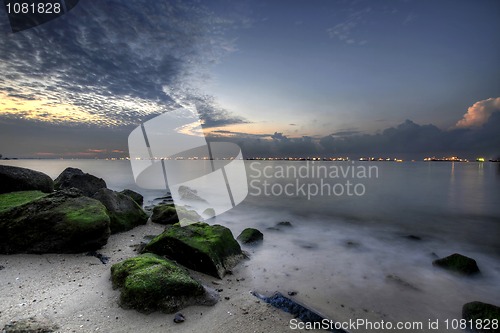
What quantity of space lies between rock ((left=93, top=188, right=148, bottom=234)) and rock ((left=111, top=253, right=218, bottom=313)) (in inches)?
173

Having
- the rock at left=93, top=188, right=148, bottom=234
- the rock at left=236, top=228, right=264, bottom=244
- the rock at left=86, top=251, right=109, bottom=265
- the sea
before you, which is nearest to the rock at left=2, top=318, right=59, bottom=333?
Answer: the rock at left=86, top=251, right=109, bottom=265

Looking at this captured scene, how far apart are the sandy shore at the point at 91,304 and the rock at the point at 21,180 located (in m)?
3.74

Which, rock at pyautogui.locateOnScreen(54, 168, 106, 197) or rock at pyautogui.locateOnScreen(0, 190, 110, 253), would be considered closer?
rock at pyautogui.locateOnScreen(0, 190, 110, 253)

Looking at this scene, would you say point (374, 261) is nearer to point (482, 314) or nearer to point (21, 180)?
point (482, 314)

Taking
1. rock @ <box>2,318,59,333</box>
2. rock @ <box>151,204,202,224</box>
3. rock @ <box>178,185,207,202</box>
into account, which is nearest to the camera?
rock @ <box>2,318,59,333</box>

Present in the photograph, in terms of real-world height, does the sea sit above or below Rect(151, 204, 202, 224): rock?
below

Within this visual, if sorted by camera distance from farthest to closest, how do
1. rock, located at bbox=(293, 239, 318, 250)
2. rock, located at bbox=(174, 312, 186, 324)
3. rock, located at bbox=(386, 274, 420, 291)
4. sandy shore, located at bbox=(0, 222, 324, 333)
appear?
rock, located at bbox=(293, 239, 318, 250)
rock, located at bbox=(386, 274, 420, 291)
rock, located at bbox=(174, 312, 186, 324)
sandy shore, located at bbox=(0, 222, 324, 333)

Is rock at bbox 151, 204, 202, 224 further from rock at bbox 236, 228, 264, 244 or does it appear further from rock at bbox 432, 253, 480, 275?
rock at bbox 432, 253, 480, 275

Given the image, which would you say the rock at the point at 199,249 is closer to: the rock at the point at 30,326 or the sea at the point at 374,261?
the sea at the point at 374,261

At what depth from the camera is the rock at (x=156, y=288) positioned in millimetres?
4520

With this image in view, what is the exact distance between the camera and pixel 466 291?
6.94m

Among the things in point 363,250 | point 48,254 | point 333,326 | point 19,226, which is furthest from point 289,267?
point 19,226

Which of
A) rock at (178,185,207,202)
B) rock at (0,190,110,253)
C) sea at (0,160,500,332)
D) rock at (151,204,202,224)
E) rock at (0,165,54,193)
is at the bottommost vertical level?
sea at (0,160,500,332)

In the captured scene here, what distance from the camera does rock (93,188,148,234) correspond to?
9281 millimetres
